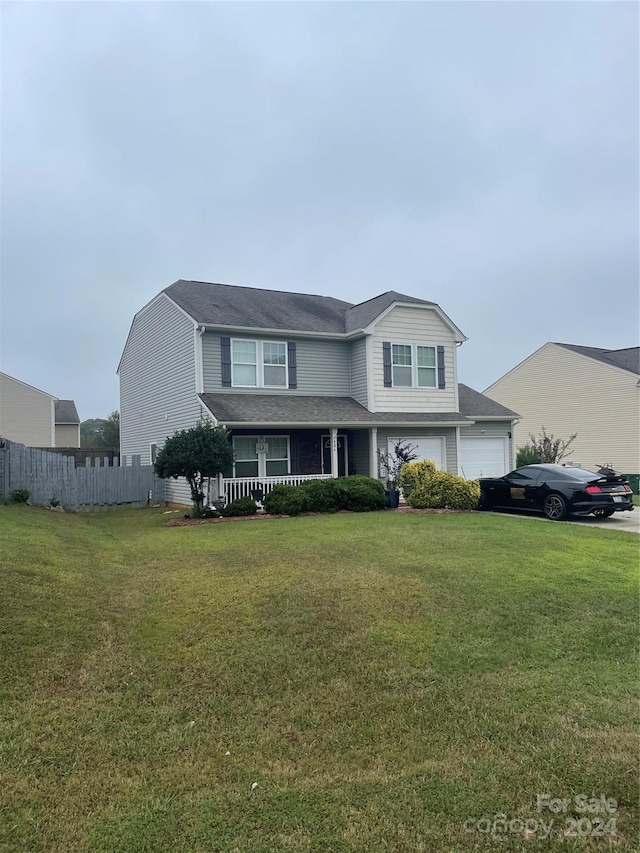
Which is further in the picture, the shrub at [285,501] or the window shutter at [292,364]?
the window shutter at [292,364]

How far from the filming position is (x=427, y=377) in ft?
71.3

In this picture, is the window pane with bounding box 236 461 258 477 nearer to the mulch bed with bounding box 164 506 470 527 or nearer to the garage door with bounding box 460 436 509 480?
the mulch bed with bounding box 164 506 470 527

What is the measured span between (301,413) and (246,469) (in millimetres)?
2554

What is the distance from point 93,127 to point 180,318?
19.3 ft

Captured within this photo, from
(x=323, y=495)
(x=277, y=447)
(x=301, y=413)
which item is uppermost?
(x=301, y=413)

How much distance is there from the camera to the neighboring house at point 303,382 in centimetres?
1842

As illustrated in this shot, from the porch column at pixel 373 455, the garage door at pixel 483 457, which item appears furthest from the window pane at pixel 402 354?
the garage door at pixel 483 457

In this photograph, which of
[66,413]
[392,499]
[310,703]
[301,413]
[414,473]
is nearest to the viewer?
[310,703]

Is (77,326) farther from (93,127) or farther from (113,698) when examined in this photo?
(113,698)

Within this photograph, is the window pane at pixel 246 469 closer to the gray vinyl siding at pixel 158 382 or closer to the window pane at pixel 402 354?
the gray vinyl siding at pixel 158 382

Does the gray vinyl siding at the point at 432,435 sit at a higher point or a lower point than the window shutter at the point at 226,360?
lower

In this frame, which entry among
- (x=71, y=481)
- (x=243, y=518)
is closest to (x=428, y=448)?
(x=243, y=518)

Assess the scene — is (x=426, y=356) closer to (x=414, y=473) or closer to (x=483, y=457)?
(x=483, y=457)

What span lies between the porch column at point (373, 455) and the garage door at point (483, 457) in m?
4.26
